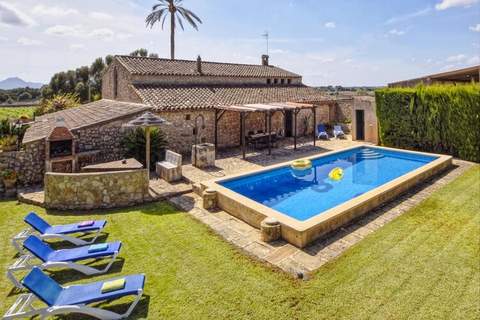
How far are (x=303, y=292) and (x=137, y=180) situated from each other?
7.79 meters

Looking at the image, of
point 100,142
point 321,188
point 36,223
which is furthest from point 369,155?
point 36,223

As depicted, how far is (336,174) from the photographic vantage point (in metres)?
15.3

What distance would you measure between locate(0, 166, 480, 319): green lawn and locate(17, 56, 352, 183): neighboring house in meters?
5.26

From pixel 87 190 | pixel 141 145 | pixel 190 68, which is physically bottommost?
pixel 87 190

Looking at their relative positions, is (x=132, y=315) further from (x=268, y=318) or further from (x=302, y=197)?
(x=302, y=197)

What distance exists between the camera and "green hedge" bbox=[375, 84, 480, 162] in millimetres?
17062

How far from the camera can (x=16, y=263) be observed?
7008mm

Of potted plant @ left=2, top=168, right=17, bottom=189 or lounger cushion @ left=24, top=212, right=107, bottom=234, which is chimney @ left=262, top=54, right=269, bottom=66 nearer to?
potted plant @ left=2, top=168, right=17, bottom=189

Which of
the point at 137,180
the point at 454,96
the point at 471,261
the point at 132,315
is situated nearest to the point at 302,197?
the point at 471,261

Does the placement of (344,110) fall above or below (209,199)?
above

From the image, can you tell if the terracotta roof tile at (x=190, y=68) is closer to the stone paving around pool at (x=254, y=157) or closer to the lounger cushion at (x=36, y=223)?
the stone paving around pool at (x=254, y=157)

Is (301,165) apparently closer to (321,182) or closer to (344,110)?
(321,182)

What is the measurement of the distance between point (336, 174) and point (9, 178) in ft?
49.6

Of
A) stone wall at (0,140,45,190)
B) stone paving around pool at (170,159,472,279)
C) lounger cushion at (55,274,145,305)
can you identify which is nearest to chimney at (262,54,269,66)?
stone paving around pool at (170,159,472,279)
